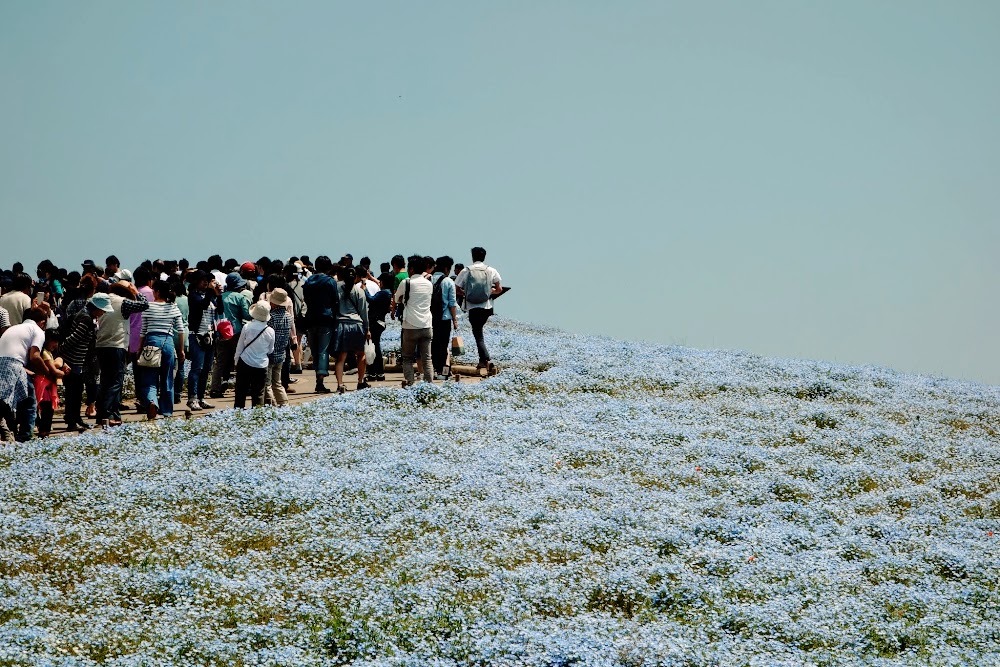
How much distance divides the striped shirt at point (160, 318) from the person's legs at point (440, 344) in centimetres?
559

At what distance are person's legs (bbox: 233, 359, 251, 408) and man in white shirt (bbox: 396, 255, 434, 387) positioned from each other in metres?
3.27

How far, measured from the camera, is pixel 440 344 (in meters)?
24.1

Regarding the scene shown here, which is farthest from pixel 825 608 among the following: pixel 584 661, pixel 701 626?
pixel 584 661

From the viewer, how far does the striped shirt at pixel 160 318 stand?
19594mm

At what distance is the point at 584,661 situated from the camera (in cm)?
Answer: 1015

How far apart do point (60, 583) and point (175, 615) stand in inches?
78.3

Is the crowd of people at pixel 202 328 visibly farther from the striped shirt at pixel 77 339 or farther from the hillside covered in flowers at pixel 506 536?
the hillside covered in flowers at pixel 506 536

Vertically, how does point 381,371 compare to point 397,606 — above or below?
above

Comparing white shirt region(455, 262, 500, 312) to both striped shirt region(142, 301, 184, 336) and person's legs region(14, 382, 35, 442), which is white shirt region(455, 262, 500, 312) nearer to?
striped shirt region(142, 301, 184, 336)

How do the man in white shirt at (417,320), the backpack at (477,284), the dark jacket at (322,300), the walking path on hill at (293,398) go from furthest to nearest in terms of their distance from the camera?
the backpack at (477,284) < the dark jacket at (322,300) < the man in white shirt at (417,320) < the walking path on hill at (293,398)

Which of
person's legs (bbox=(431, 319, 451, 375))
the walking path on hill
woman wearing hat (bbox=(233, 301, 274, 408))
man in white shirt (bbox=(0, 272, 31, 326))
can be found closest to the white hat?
woman wearing hat (bbox=(233, 301, 274, 408))

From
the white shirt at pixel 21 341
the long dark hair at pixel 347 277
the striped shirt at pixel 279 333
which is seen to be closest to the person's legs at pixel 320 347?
the long dark hair at pixel 347 277

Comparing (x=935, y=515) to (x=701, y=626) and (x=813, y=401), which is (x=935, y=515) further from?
(x=813, y=401)

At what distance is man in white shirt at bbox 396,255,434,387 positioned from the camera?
21625 millimetres
